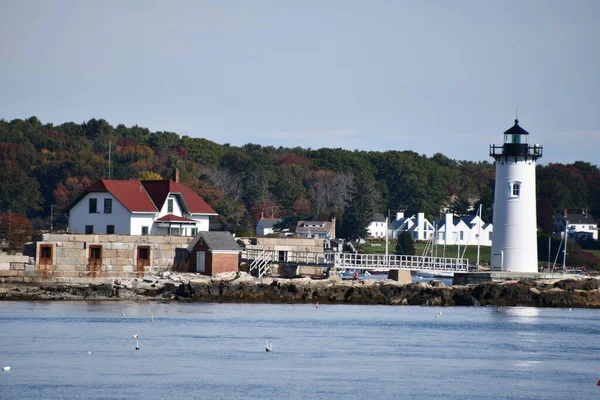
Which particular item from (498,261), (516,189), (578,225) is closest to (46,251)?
(498,261)

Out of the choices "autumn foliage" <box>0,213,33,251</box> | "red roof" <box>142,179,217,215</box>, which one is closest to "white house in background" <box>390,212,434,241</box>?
"autumn foliage" <box>0,213,33,251</box>

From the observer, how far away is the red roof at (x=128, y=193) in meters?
60.0

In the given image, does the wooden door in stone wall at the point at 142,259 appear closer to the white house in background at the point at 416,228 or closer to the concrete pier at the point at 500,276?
the concrete pier at the point at 500,276

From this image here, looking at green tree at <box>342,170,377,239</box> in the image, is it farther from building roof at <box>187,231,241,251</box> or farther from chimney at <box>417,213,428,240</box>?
building roof at <box>187,231,241,251</box>

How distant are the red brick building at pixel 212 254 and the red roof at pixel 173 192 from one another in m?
5.92

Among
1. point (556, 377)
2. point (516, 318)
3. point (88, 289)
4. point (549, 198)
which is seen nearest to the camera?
point (556, 377)

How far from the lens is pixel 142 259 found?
182ft

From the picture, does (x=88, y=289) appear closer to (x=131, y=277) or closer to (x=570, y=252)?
(x=131, y=277)

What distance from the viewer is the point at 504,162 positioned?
57812 millimetres

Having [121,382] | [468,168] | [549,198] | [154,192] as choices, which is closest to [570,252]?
[549,198]

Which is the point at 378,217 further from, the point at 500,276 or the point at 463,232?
the point at 500,276

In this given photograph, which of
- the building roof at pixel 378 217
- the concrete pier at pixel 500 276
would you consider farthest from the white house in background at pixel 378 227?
the concrete pier at pixel 500 276

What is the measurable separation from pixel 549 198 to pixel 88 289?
81820 mm

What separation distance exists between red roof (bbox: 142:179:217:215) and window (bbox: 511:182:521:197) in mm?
16951
